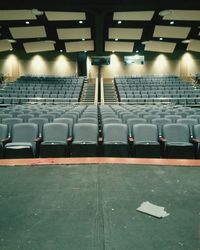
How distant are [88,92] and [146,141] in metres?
13.8

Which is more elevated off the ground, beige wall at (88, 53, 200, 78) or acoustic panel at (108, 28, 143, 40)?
acoustic panel at (108, 28, 143, 40)

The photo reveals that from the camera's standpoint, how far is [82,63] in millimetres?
21969

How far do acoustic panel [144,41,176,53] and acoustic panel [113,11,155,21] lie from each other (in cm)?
596

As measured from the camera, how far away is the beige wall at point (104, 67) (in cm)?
2214

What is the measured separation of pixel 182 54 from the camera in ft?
73.2

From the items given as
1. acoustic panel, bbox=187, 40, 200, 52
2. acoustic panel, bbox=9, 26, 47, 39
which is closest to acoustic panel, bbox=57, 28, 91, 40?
acoustic panel, bbox=9, 26, 47, 39

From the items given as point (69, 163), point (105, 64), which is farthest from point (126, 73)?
point (69, 163)

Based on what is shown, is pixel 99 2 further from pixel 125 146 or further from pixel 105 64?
pixel 105 64

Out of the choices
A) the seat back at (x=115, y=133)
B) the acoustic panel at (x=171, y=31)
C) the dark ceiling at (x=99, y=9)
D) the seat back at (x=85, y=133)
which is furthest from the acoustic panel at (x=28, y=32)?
the seat back at (x=115, y=133)

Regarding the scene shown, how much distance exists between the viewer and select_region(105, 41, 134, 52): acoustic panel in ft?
65.1

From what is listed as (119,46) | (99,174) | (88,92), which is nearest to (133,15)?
(88,92)

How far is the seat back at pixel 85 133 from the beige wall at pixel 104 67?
58.5 feet

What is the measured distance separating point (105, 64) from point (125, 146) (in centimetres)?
1824

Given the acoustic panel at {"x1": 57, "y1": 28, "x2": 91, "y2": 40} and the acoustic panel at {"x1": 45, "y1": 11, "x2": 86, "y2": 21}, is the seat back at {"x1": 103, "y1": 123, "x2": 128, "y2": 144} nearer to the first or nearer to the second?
the acoustic panel at {"x1": 45, "y1": 11, "x2": 86, "y2": 21}
